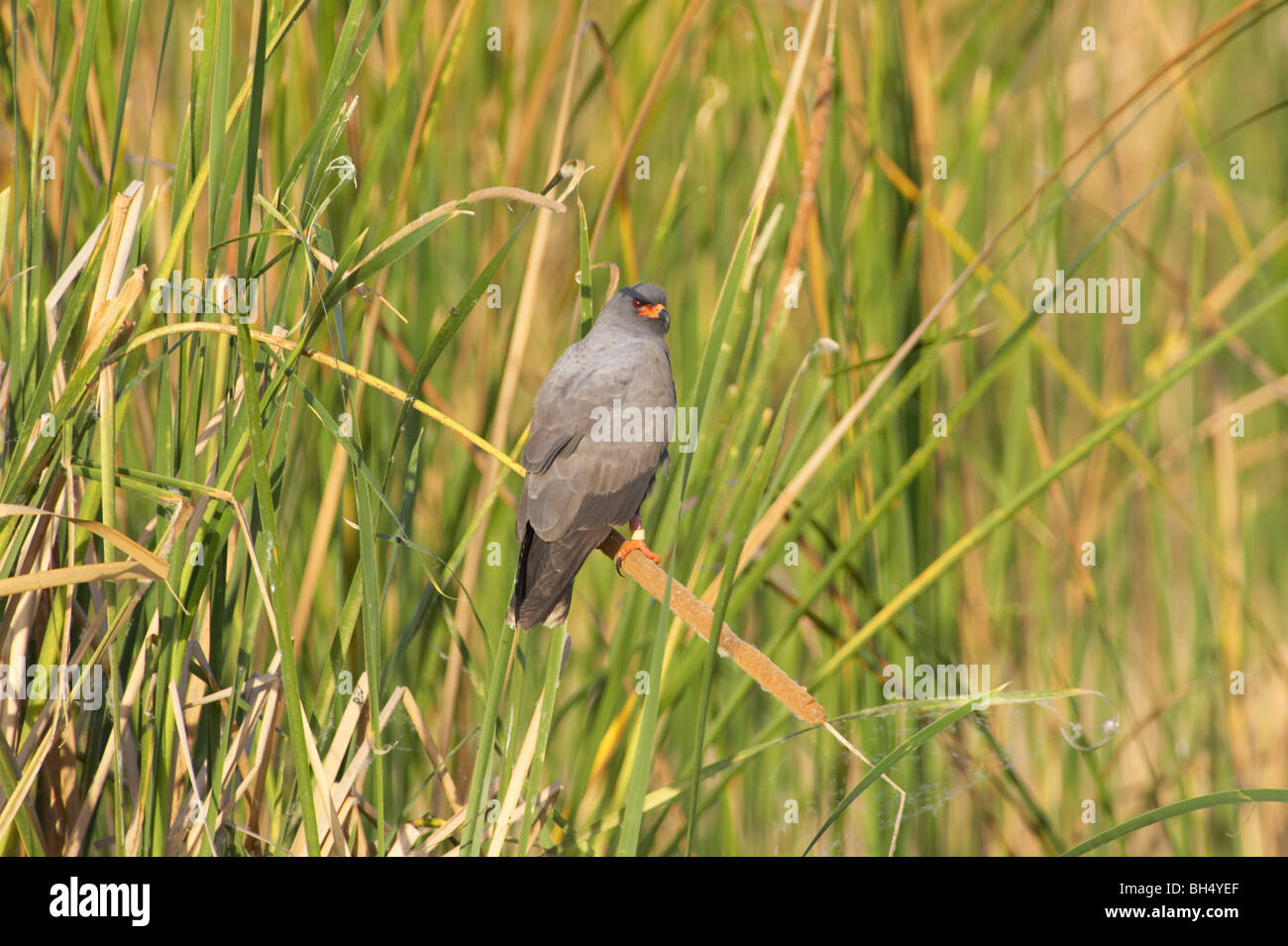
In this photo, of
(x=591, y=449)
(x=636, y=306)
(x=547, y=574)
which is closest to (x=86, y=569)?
(x=547, y=574)

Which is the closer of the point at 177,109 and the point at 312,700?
the point at 312,700

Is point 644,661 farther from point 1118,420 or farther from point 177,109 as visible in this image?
point 177,109

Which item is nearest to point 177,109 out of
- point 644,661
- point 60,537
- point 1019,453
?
point 60,537

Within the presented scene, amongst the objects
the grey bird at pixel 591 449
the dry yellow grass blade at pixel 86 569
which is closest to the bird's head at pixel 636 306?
the grey bird at pixel 591 449

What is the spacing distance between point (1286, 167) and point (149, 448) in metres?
2.68

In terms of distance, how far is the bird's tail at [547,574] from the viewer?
1523mm

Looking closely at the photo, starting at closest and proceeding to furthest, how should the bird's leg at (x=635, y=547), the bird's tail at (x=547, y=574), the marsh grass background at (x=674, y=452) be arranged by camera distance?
the marsh grass background at (x=674, y=452), the bird's tail at (x=547, y=574), the bird's leg at (x=635, y=547)

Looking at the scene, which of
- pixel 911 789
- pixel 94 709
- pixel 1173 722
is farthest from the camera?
pixel 1173 722

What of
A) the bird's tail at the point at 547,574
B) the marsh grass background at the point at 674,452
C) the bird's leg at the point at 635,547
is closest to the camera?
the marsh grass background at the point at 674,452

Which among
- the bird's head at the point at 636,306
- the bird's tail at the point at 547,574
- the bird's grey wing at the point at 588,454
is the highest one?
the bird's head at the point at 636,306

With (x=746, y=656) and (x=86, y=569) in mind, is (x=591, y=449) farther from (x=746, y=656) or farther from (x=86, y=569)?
(x=86, y=569)

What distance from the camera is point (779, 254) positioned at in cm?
200

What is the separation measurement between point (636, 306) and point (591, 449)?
0.29 meters

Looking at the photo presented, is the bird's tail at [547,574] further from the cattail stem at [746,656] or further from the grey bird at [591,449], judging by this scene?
the cattail stem at [746,656]
